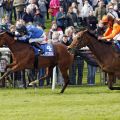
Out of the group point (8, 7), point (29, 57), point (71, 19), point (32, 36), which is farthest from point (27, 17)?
point (29, 57)

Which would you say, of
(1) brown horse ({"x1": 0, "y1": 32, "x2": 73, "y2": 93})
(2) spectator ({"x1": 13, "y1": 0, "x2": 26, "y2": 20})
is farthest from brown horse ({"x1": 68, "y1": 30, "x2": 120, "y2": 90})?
(2) spectator ({"x1": 13, "y1": 0, "x2": 26, "y2": 20})

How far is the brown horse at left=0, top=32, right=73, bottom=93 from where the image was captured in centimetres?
1984

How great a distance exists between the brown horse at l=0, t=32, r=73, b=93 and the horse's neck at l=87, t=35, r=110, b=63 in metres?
1.45

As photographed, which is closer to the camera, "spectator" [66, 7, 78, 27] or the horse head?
the horse head

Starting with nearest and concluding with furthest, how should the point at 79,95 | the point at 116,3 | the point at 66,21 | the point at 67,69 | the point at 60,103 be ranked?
the point at 60,103 → the point at 79,95 → the point at 67,69 → the point at 66,21 → the point at 116,3

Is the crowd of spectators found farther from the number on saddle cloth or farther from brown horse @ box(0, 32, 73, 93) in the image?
the number on saddle cloth

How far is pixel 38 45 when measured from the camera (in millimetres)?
20281

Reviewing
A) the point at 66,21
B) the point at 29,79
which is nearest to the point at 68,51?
the point at 29,79

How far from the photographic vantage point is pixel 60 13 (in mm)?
26266

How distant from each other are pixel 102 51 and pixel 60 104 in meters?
3.57

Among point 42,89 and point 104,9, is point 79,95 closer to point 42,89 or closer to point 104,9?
point 42,89

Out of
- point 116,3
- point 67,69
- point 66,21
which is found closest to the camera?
point 67,69

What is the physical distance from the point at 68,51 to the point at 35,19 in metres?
7.45

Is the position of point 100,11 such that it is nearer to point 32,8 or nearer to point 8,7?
point 32,8
